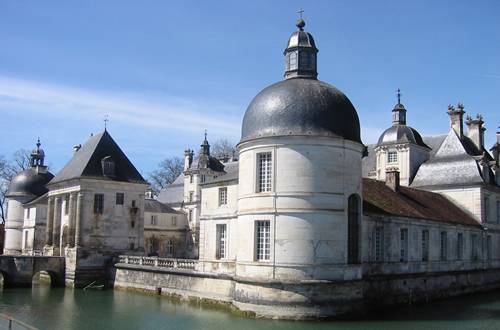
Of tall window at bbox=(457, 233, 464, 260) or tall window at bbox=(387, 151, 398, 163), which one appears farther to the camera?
tall window at bbox=(387, 151, 398, 163)

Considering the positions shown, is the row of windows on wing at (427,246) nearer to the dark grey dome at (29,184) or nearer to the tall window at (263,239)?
the tall window at (263,239)

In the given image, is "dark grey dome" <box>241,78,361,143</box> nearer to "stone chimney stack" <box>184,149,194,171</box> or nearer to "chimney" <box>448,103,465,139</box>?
"chimney" <box>448,103,465,139</box>

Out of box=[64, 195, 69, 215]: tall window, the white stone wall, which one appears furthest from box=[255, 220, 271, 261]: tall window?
box=[64, 195, 69, 215]: tall window

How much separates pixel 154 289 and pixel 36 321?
24.8 feet

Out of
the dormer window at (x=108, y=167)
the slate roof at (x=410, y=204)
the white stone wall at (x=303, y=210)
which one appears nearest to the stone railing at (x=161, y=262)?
the dormer window at (x=108, y=167)

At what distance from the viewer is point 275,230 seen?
17594 millimetres

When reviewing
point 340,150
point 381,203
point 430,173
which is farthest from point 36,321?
point 430,173

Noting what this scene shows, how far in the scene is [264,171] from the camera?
60.1 ft

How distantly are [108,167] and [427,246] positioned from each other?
1615 cm

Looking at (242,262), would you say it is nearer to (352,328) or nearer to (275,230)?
(275,230)

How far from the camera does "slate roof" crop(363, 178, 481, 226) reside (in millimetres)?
22438

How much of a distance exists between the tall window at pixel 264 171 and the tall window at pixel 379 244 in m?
5.63

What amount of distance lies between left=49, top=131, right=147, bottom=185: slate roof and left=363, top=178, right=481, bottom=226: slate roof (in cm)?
1307

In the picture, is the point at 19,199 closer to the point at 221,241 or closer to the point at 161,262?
the point at 161,262
